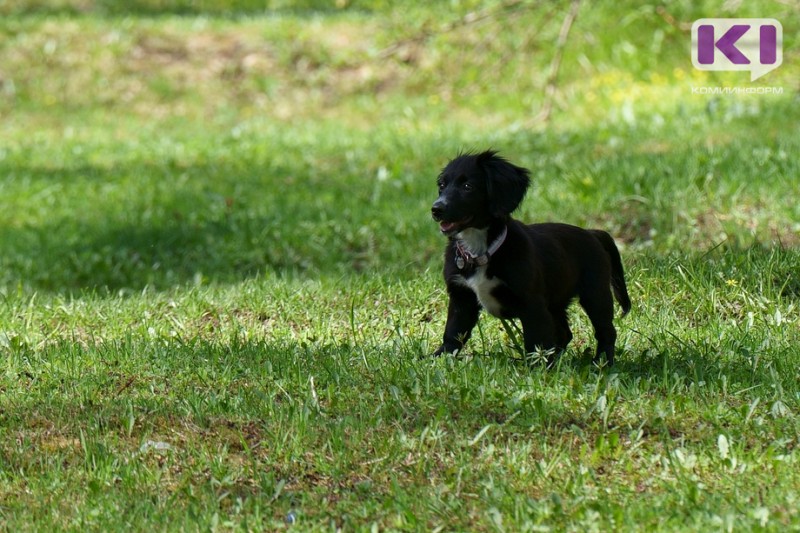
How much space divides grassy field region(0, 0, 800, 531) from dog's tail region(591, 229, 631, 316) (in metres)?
0.16

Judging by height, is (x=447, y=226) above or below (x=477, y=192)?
below

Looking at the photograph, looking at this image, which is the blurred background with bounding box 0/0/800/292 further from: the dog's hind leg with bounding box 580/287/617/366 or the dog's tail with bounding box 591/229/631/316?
the dog's hind leg with bounding box 580/287/617/366

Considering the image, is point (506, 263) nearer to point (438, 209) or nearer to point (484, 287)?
point (484, 287)

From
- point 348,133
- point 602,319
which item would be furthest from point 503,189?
point 348,133

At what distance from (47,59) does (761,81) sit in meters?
11.4

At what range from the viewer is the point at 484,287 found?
16.9 ft

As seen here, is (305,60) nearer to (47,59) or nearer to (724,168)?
(47,59)

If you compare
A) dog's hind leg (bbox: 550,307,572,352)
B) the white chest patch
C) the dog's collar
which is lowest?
dog's hind leg (bbox: 550,307,572,352)

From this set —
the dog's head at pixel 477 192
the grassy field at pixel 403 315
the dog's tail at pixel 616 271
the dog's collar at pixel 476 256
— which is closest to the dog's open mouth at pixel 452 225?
the dog's head at pixel 477 192

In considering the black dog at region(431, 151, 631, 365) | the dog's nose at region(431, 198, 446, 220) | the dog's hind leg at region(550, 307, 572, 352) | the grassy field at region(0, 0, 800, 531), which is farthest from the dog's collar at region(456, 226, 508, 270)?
the dog's hind leg at region(550, 307, 572, 352)

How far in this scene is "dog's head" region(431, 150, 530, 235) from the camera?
202 inches

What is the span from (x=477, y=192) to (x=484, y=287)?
452mm

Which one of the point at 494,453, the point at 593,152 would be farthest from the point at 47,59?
the point at 494,453

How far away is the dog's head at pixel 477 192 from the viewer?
513cm
